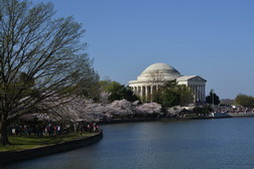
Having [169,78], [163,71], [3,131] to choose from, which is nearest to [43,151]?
[3,131]

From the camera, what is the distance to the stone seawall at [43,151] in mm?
29484

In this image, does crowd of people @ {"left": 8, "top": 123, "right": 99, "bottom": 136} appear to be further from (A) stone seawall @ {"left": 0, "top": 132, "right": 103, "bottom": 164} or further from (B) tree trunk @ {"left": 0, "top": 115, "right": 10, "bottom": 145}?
(B) tree trunk @ {"left": 0, "top": 115, "right": 10, "bottom": 145}

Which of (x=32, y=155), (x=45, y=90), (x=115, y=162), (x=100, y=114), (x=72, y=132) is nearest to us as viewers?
(x=115, y=162)

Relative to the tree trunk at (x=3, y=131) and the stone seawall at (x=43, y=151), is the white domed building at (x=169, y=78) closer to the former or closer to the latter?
the stone seawall at (x=43, y=151)

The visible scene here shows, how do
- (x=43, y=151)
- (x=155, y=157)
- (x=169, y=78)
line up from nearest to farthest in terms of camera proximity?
(x=155, y=157) < (x=43, y=151) < (x=169, y=78)

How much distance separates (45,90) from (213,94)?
136 m

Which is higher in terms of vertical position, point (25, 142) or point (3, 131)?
point (3, 131)

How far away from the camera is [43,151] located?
109ft

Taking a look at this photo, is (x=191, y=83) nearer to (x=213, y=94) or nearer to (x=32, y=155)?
(x=213, y=94)

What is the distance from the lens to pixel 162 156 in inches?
1250

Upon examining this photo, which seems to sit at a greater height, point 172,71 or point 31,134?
point 172,71

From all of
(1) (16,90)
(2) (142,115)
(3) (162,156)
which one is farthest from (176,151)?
(2) (142,115)

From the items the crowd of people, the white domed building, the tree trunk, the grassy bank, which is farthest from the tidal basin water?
the white domed building

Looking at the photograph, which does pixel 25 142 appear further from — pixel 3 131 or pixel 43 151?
pixel 43 151
